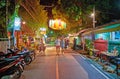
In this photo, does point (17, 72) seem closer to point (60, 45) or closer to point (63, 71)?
point (63, 71)

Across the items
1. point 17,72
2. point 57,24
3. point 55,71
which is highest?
point 57,24

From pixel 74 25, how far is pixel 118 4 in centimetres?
1692

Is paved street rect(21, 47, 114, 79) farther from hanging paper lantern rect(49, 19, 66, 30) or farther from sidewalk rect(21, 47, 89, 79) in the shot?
hanging paper lantern rect(49, 19, 66, 30)

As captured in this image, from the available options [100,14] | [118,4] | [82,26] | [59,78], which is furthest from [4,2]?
[82,26]

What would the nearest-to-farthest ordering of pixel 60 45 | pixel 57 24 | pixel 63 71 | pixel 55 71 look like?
pixel 63 71 < pixel 55 71 < pixel 60 45 < pixel 57 24

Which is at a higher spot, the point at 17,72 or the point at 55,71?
the point at 17,72

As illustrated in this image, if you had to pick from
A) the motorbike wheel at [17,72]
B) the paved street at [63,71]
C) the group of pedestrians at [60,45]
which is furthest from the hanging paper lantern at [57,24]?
the motorbike wheel at [17,72]

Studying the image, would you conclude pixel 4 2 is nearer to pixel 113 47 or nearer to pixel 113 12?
pixel 113 47

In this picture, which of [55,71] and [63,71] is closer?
[63,71]

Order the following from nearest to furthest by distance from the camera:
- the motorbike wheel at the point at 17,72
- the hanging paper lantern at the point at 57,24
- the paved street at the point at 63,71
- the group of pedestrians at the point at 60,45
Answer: the motorbike wheel at the point at 17,72 → the paved street at the point at 63,71 → the group of pedestrians at the point at 60,45 → the hanging paper lantern at the point at 57,24

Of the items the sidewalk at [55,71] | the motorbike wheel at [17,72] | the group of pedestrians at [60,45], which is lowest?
the sidewalk at [55,71]

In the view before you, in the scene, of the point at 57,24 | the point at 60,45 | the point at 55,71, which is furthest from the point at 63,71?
the point at 57,24

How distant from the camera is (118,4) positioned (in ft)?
149

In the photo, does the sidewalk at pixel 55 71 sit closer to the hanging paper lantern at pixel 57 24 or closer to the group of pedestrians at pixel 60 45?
the group of pedestrians at pixel 60 45
